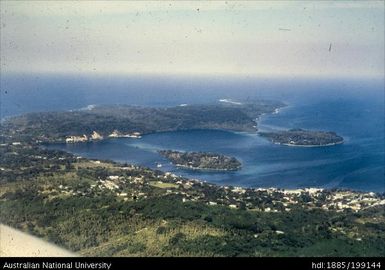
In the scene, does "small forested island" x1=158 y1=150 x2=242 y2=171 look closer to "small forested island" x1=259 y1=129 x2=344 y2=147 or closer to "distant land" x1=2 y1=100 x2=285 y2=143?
"distant land" x1=2 y1=100 x2=285 y2=143

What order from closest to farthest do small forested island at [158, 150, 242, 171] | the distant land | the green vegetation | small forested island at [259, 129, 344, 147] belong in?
1. the green vegetation
2. small forested island at [158, 150, 242, 171]
3. the distant land
4. small forested island at [259, 129, 344, 147]

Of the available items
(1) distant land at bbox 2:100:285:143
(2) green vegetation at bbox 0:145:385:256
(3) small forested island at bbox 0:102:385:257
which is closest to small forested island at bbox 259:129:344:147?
(1) distant land at bbox 2:100:285:143

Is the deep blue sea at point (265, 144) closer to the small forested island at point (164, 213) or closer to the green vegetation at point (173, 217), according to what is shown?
the small forested island at point (164, 213)

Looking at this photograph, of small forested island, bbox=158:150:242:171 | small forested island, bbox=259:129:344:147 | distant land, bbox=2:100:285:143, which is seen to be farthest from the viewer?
small forested island, bbox=259:129:344:147

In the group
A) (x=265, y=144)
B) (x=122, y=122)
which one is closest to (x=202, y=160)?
(x=265, y=144)

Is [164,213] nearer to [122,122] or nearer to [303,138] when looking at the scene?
[303,138]

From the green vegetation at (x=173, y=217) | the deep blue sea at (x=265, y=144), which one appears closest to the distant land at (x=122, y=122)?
the deep blue sea at (x=265, y=144)
